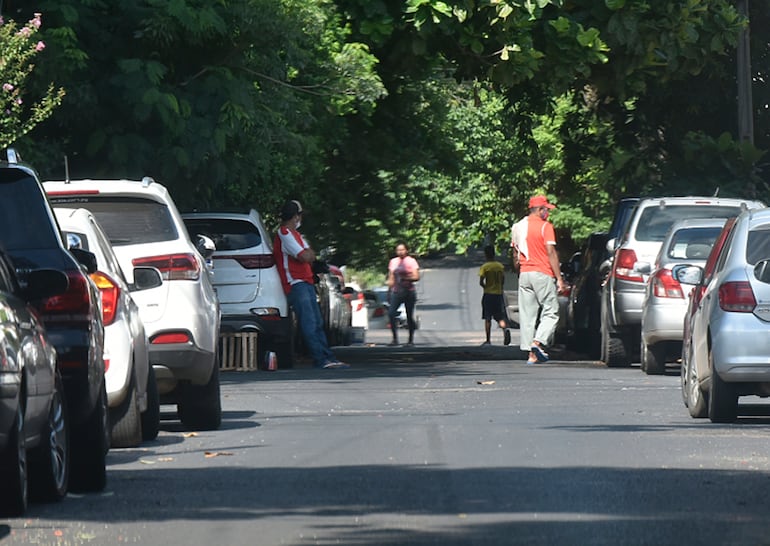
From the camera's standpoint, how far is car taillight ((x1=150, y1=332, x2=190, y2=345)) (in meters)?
13.8

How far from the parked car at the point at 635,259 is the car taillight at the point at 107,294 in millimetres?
10833

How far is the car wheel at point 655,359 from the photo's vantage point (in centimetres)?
2061

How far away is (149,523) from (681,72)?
18653mm

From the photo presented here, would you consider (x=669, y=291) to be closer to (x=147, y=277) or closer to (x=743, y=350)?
(x=743, y=350)

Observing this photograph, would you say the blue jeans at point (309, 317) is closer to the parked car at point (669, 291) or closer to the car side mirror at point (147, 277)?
the parked car at point (669, 291)

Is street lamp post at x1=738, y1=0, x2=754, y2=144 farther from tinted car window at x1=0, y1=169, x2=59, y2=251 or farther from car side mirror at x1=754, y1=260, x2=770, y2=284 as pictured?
tinted car window at x1=0, y1=169, x2=59, y2=251

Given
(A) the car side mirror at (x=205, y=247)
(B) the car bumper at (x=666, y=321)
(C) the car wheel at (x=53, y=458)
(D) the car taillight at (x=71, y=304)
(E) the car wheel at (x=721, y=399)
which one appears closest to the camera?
(C) the car wheel at (x=53, y=458)

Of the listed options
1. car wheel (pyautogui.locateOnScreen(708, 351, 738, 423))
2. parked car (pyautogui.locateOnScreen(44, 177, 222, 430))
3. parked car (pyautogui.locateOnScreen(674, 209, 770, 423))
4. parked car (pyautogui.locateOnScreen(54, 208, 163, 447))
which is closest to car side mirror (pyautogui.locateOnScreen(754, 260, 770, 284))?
parked car (pyautogui.locateOnScreen(674, 209, 770, 423))

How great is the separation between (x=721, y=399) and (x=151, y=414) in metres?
3.65

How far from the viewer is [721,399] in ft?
44.6

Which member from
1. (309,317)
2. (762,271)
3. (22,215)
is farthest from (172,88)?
(22,215)

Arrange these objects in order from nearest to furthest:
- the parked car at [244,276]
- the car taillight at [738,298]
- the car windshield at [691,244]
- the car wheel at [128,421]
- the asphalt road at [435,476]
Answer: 1. the asphalt road at [435,476]
2. the car wheel at [128,421]
3. the car taillight at [738,298]
4. the car windshield at [691,244]
5. the parked car at [244,276]

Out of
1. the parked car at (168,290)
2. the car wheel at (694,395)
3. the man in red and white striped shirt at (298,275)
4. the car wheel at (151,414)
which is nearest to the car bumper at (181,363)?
the parked car at (168,290)

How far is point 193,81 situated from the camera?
2147cm
